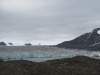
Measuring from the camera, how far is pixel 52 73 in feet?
60.5

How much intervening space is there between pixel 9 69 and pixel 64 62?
787 centimetres

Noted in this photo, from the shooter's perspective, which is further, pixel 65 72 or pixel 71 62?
pixel 71 62

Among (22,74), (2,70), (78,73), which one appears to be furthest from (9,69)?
(78,73)

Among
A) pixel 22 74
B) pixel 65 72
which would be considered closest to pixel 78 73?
pixel 65 72

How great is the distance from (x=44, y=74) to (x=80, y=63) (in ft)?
23.9

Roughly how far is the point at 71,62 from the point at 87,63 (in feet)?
6.28

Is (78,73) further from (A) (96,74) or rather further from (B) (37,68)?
(B) (37,68)

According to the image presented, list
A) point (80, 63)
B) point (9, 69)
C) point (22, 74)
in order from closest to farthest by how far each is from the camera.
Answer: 1. point (22, 74)
2. point (9, 69)
3. point (80, 63)

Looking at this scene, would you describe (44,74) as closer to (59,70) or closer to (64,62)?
(59,70)

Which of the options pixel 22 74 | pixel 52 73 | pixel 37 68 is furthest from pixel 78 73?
pixel 22 74

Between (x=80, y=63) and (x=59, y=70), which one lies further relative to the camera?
(x=80, y=63)

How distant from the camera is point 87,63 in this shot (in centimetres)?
2441

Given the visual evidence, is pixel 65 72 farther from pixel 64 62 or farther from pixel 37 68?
pixel 64 62

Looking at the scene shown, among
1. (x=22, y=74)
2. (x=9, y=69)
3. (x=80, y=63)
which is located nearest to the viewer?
(x=22, y=74)
